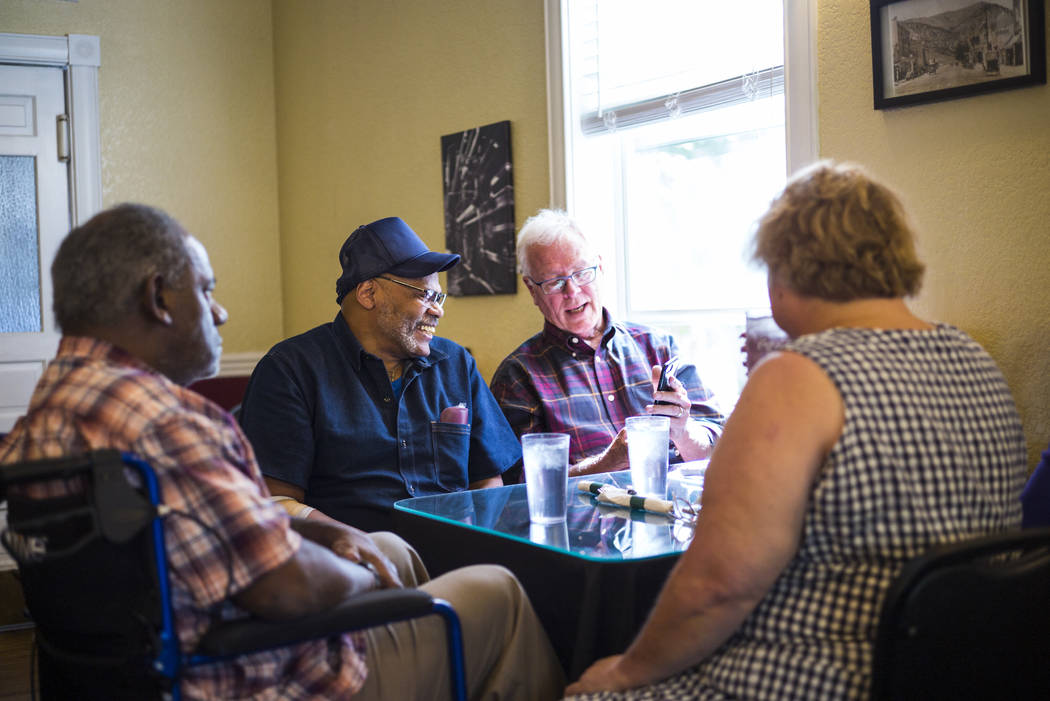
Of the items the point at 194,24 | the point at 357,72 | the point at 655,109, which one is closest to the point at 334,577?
the point at 655,109

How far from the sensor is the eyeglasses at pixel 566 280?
282 cm

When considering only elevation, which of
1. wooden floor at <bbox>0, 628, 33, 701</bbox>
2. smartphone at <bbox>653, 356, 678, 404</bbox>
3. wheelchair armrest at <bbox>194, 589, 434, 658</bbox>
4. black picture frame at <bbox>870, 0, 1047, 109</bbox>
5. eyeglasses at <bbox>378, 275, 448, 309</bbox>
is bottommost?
wooden floor at <bbox>0, 628, 33, 701</bbox>

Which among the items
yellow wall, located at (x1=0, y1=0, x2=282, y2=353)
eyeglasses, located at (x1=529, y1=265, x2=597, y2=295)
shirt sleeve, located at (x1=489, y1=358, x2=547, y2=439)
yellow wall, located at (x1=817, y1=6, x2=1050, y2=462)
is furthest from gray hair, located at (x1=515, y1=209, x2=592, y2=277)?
yellow wall, located at (x1=0, y1=0, x2=282, y2=353)

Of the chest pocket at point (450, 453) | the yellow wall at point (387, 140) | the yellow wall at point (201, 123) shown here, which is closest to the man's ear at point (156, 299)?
the chest pocket at point (450, 453)

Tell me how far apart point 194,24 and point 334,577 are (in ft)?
13.9

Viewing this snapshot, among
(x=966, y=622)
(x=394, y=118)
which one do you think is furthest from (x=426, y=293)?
(x=394, y=118)

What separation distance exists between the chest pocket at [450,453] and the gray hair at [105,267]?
1.16m

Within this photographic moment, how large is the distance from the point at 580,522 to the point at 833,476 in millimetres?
686

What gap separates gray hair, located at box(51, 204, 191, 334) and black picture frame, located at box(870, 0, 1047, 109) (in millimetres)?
1761

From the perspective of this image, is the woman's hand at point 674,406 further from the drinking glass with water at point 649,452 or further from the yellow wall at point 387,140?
the yellow wall at point 387,140

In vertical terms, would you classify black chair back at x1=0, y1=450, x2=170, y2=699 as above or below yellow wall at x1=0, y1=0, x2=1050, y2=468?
below

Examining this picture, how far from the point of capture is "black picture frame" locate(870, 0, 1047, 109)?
2.06 meters

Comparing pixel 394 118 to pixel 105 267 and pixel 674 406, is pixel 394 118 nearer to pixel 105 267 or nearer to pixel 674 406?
pixel 674 406

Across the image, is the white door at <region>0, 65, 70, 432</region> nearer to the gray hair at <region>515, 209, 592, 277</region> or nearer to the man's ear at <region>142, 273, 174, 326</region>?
the gray hair at <region>515, 209, 592, 277</region>
